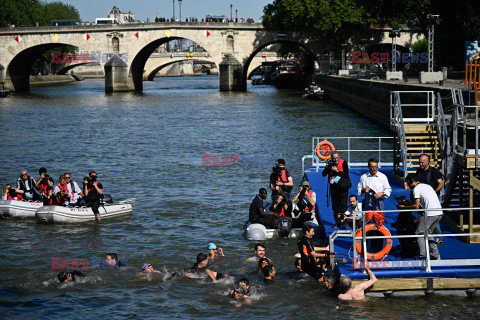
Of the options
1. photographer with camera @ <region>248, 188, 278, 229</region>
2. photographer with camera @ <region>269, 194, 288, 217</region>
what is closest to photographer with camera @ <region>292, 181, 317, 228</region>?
photographer with camera @ <region>269, 194, 288, 217</region>

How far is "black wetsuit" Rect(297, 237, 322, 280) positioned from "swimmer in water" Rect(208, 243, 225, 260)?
2358mm

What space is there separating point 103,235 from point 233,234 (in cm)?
361

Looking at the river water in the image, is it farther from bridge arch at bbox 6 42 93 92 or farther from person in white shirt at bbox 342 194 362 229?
bridge arch at bbox 6 42 93 92

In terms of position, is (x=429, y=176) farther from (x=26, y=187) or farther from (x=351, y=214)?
(x=26, y=187)

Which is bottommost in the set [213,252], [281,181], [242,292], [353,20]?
[242,292]

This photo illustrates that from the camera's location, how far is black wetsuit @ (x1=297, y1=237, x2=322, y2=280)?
551 inches

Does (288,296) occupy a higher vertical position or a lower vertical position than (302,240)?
lower

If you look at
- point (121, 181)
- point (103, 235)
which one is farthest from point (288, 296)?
point (121, 181)

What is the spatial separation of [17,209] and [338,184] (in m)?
10.1

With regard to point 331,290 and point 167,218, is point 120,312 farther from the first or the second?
point 167,218

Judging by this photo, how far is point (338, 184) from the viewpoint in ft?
52.4

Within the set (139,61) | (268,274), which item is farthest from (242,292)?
(139,61)

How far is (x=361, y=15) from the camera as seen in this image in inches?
3095

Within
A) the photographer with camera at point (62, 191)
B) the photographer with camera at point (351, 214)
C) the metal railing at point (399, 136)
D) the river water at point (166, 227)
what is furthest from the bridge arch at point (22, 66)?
the photographer with camera at point (351, 214)
